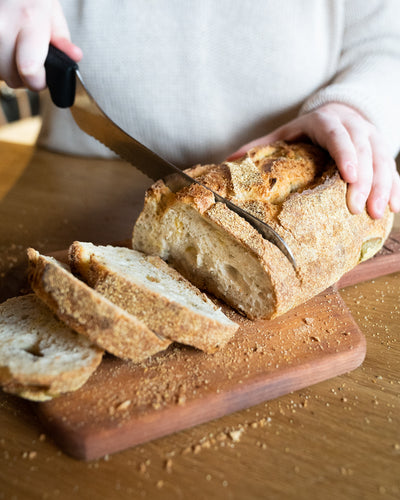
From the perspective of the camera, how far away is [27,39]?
1895 millimetres

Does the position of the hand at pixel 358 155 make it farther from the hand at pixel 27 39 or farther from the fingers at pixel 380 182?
the hand at pixel 27 39

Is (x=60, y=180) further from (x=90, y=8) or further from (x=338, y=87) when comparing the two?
(x=338, y=87)

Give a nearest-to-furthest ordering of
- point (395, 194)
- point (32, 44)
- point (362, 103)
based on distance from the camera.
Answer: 1. point (32, 44)
2. point (395, 194)
3. point (362, 103)

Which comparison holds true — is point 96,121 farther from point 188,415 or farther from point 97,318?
point 188,415

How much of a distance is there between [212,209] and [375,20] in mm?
1910

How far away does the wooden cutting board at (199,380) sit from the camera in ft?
4.23

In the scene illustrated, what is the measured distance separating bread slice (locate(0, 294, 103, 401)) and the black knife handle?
985mm

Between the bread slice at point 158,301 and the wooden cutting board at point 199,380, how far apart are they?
108mm

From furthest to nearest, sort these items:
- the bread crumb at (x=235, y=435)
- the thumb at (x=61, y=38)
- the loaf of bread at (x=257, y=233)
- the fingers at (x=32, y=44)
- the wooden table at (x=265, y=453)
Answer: the thumb at (x=61, y=38) → the fingers at (x=32, y=44) → the loaf of bread at (x=257, y=233) → the bread crumb at (x=235, y=435) → the wooden table at (x=265, y=453)

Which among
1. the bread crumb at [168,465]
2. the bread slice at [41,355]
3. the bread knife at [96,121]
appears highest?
the bread knife at [96,121]

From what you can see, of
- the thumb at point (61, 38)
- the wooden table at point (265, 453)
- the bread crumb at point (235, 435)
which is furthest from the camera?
the thumb at point (61, 38)

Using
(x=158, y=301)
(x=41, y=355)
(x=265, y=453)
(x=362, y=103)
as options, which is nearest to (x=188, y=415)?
(x=265, y=453)

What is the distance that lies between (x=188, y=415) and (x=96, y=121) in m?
1.42

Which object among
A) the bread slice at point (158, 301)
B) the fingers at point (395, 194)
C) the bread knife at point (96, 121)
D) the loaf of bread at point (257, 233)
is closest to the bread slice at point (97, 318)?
the bread slice at point (158, 301)
